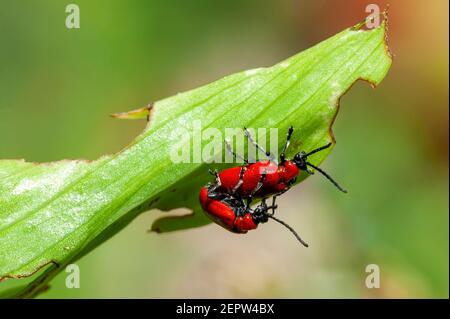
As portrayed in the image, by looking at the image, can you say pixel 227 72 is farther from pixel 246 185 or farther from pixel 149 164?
pixel 149 164

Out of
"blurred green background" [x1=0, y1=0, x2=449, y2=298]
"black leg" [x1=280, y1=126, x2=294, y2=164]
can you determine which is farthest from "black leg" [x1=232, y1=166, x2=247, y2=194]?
"blurred green background" [x1=0, y1=0, x2=449, y2=298]

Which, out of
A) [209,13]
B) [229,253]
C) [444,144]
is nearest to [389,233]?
[444,144]

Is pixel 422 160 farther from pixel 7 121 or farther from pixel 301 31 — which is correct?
pixel 7 121

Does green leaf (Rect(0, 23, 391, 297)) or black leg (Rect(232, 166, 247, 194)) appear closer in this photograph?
green leaf (Rect(0, 23, 391, 297))

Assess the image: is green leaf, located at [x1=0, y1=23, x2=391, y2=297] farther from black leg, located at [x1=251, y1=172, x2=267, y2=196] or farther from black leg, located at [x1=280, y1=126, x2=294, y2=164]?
black leg, located at [x1=251, y1=172, x2=267, y2=196]

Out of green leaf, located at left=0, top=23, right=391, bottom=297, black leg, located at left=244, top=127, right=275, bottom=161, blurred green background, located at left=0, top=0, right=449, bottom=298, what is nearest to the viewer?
green leaf, located at left=0, top=23, right=391, bottom=297

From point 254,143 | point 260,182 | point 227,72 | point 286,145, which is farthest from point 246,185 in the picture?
point 227,72

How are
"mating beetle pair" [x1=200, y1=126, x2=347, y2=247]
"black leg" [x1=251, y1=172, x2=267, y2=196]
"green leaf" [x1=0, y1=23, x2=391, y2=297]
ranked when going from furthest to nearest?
"black leg" [x1=251, y1=172, x2=267, y2=196]
"mating beetle pair" [x1=200, y1=126, x2=347, y2=247]
"green leaf" [x1=0, y1=23, x2=391, y2=297]

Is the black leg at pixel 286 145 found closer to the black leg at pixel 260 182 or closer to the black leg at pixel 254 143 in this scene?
the black leg at pixel 254 143
